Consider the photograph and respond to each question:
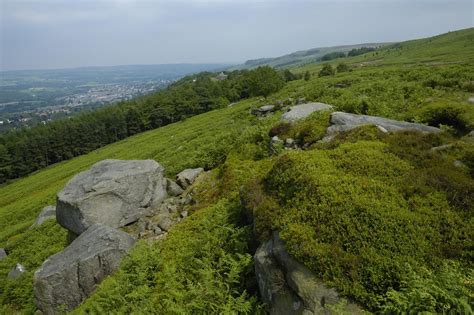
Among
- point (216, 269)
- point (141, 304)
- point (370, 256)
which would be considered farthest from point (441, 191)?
point (141, 304)

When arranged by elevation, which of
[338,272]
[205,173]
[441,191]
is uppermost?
[441,191]

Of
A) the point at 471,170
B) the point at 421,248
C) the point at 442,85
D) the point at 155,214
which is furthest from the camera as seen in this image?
the point at 442,85

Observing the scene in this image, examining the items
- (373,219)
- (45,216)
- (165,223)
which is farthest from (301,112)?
(45,216)

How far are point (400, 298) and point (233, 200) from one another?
7.90 metres

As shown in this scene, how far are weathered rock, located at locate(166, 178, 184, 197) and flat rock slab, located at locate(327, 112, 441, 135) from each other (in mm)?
8763

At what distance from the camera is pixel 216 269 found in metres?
9.84

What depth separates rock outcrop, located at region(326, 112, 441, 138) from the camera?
12.0 meters

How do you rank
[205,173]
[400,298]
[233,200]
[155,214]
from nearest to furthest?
[400,298] < [233,200] < [155,214] < [205,173]

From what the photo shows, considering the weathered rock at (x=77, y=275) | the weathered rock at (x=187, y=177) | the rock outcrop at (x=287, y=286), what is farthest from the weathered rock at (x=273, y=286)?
the weathered rock at (x=187, y=177)

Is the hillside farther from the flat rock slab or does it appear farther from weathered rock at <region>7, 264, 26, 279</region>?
weathered rock at <region>7, 264, 26, 279</region>

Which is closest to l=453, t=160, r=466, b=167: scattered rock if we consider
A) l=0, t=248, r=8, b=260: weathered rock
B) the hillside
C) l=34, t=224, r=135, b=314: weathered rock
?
the hillside

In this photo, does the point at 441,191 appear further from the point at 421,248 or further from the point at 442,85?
the point at 442,85

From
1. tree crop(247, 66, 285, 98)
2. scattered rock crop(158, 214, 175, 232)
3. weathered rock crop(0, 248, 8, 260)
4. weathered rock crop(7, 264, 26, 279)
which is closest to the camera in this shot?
scattered rock crop(158, 214, 175, 232)

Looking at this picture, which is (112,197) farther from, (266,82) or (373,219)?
(266,82)
